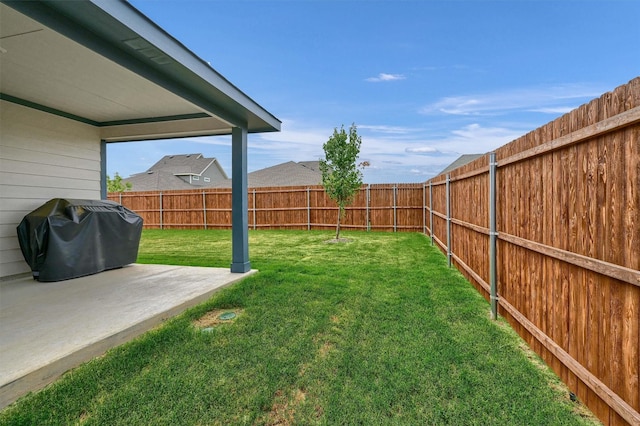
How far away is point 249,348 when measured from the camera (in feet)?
9.00

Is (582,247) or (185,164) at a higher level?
(185,164)

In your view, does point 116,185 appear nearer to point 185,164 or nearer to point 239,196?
point 185,164

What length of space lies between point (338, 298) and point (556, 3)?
779 cm

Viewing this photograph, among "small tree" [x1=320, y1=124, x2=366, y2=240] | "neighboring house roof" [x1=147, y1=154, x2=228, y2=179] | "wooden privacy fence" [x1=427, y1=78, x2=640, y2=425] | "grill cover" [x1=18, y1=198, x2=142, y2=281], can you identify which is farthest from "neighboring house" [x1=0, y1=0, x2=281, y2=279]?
"neighboring house roof" [x1=147, y1=154, x2=228, y2=179]

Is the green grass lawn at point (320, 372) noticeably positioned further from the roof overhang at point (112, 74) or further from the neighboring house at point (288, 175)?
the neighboring house at point (288, 175)

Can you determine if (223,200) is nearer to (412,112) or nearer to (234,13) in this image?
(234,13)

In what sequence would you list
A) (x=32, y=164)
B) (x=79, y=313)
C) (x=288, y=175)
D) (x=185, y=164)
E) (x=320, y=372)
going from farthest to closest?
(x=185, y=164) → (x=288, y=175) → (x=32, y=164) → (x=79, y=313) → (x=320, y=372)

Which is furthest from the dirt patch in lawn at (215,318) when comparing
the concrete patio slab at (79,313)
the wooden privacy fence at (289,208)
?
the wooden privacy fence at (289,208)

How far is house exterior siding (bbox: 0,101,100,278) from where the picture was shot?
15.6ft

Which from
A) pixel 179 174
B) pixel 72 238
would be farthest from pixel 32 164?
pixel 179 174

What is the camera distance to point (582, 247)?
6.43ft

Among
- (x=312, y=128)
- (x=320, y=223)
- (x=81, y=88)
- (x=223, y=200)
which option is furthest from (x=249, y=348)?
(x=312, y=128)

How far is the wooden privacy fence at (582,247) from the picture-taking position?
1.57m

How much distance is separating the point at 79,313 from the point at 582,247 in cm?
450
